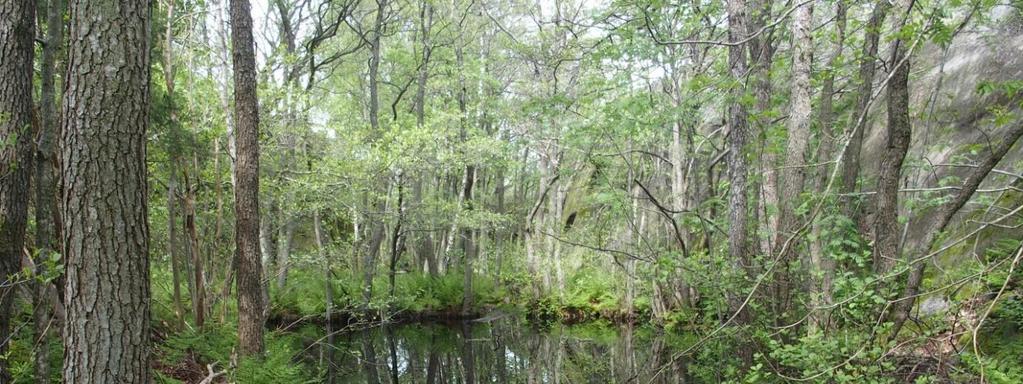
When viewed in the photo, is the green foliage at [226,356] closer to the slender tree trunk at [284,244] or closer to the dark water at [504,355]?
the dark water at [504,355]

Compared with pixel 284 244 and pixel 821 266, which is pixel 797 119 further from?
pixel 284 244

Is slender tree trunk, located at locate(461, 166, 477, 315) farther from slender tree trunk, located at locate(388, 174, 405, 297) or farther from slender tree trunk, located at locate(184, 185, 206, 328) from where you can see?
slender tree trunk, located at locate(184, 185, 206, 328)

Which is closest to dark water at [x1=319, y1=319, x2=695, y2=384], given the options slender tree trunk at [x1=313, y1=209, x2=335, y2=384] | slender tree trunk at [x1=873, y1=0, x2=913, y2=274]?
slender tree trunk at [x1=313, y1=209, x2=335, y2=384]

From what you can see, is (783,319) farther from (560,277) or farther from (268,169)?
(560,277)

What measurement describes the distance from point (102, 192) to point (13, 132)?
5.50ft

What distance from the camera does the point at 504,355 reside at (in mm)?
12211

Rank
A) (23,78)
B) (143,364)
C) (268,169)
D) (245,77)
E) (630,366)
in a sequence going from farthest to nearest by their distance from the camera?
(268,169), (630,366), (245,77), (23,78), (143,364)

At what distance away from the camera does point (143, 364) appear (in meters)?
3.33

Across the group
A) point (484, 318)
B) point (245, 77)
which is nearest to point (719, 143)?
point (484, 318)

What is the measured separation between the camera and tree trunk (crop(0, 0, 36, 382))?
165 inches

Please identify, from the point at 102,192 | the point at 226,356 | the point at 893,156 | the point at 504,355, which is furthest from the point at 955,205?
the point at 504,355

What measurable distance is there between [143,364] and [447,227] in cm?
1298

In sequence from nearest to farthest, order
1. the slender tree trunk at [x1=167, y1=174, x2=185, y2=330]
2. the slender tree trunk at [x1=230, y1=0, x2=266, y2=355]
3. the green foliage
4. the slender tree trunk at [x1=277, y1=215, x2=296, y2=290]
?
the green foliage, the slender tree trunk at [x1=230, y1=0, x2=266, y2=355], the slender tree trunk at [x1=167, y1=174, x2=185, y2=330], the slender tree trunk at [x1=277, y1=215, x2=296, y2=290]

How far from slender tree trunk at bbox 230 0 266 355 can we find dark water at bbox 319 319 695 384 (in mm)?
2433
